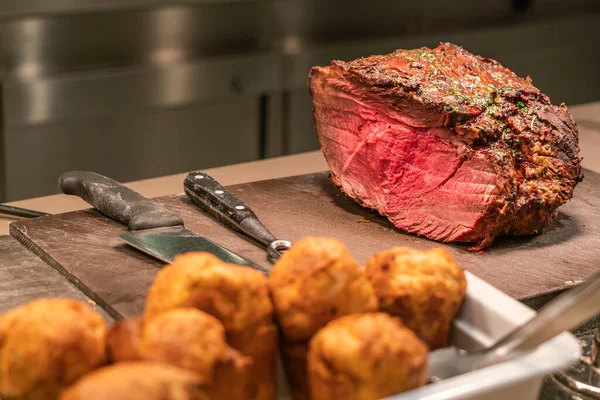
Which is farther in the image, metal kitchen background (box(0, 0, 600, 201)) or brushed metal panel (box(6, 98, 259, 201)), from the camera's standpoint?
brushed metal panel (box(6, 98, 259, 201))

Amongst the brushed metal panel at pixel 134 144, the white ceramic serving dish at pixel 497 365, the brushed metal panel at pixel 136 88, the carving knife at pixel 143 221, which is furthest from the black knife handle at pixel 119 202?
the brushed metal panel at pixel 134 144

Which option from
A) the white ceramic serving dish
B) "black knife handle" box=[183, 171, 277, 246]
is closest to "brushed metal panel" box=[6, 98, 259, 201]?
"black knife handle" box=[183, 171, 277, 246]

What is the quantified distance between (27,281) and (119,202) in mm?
385

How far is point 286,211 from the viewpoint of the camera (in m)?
2.60

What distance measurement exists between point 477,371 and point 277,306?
0.29 metres

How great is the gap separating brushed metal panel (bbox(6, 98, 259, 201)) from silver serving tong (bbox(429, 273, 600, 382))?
332 cm

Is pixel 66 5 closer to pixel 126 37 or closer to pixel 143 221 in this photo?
pixel 126 37

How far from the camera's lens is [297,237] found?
7.90 feet

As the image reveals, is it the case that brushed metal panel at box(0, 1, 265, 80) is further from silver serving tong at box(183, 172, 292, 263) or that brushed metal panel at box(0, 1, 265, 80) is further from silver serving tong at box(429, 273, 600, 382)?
silver serving tong at box(429, 273, 600, 382)

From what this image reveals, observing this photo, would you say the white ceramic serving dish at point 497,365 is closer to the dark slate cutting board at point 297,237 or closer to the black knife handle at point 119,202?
the dark slate cutting board at point 297,237

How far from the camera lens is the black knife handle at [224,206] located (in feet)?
7.60

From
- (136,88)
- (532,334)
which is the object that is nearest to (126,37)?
(136,88)

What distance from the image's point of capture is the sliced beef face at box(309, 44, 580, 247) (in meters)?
2.38

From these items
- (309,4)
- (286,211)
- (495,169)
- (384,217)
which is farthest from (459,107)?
(309,4)
